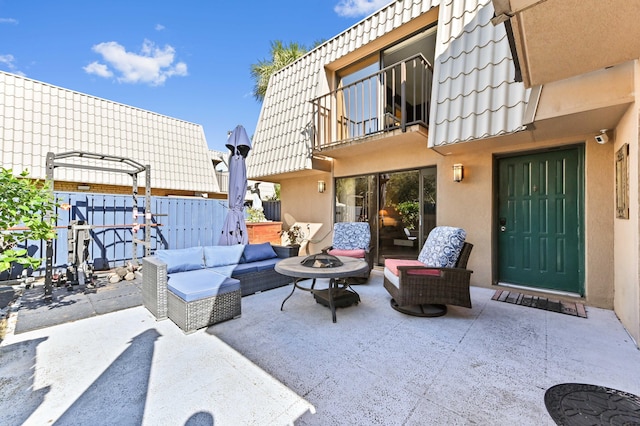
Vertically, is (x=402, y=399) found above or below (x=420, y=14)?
below

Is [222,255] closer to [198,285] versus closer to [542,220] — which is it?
[198,285]

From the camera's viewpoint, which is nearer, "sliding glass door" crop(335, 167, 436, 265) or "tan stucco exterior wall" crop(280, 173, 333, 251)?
"sliding glass door" crop(335, 167, 436, 265)

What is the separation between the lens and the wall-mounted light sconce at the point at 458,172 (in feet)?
15.7

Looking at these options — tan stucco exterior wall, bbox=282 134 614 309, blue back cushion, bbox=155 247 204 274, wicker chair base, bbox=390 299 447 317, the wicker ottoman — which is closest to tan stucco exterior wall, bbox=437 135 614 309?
tan stucco exterior wall, bbox=282 134 614 309

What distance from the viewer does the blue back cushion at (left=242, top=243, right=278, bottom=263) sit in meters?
4.61

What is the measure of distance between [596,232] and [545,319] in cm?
163

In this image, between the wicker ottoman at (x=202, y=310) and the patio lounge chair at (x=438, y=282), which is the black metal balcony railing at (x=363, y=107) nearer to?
the patio lounge chair at (x=438, y=282)

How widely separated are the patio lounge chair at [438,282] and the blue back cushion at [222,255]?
2549mm

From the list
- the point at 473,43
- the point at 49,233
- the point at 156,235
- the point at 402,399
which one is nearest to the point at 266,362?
the point at 402,399

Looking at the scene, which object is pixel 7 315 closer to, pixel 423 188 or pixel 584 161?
pixel 423 188

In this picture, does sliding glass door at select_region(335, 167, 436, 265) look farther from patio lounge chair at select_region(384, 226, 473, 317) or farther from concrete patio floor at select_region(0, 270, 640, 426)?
concrete patio floor at select_region(0, 270, 640, 426)

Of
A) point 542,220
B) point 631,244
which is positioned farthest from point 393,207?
point 631,244

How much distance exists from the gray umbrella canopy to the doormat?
4.48 metres

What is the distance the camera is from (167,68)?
10938mm
